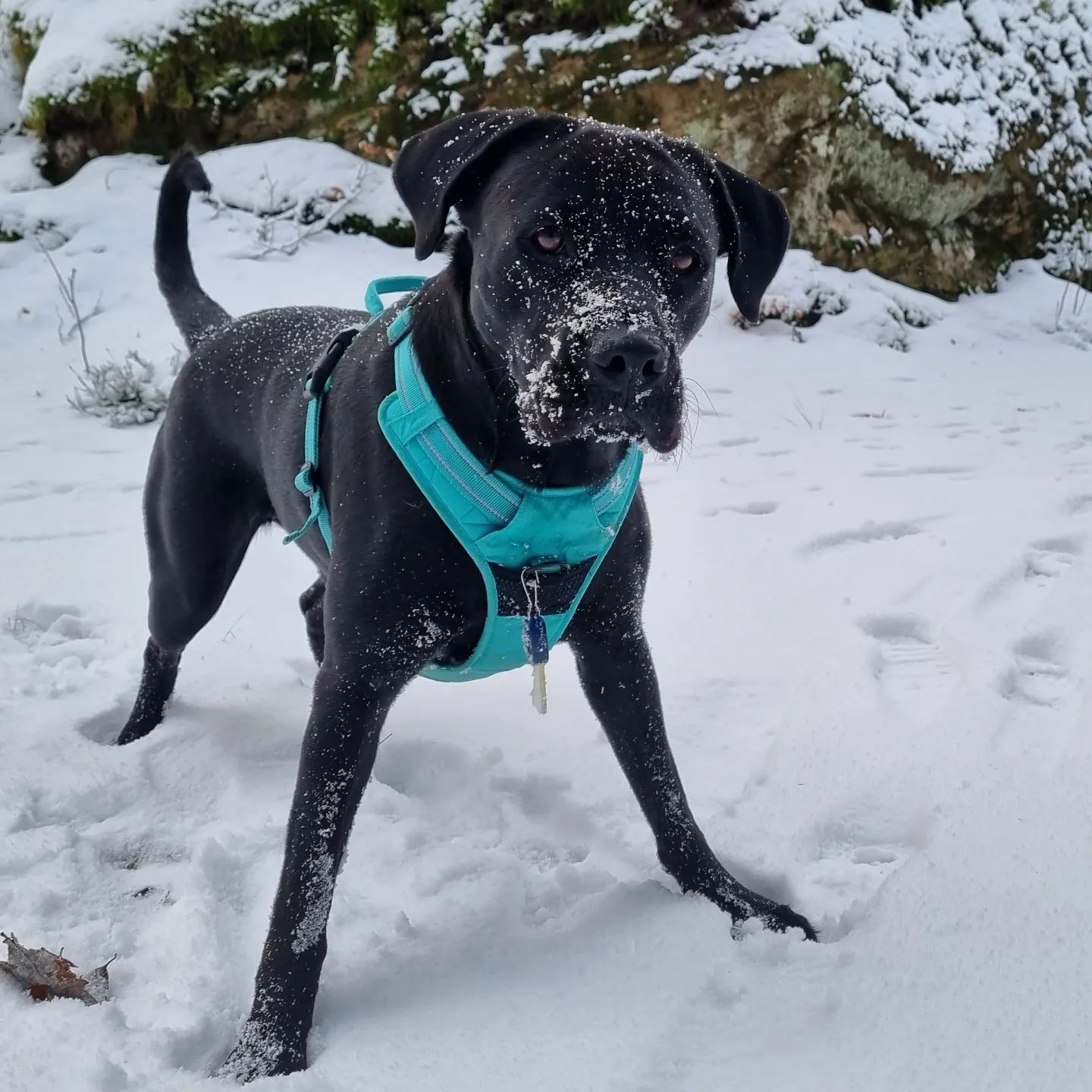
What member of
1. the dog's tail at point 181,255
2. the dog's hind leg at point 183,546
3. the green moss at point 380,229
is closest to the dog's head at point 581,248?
the dog's hind leg at point 183,546

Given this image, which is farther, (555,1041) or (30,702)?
(30,702)

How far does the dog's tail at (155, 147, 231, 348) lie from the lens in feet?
8.63

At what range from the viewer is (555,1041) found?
4.79 feet

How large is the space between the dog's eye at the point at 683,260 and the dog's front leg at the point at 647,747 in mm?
661

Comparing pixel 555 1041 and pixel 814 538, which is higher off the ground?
pixel 555 1041

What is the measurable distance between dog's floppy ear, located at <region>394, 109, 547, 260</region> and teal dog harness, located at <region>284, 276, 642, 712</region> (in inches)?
7.0

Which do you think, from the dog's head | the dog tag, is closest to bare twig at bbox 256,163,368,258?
the dog's head

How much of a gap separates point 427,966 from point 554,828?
1.62 ft

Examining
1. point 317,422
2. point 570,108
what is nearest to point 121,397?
point 317,422

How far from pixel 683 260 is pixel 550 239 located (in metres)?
0.25

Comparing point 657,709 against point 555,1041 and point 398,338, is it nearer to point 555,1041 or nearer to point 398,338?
point 555,1041

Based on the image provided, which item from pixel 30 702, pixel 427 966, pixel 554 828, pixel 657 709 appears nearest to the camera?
pixel 427 966

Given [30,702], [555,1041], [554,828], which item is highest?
[555,1041]

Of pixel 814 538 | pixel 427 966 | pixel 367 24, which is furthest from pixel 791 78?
pixel 427 966
